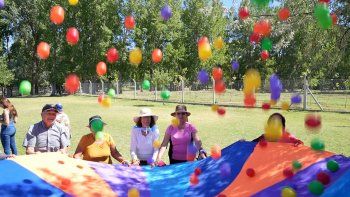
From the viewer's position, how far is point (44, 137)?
17.1 ft

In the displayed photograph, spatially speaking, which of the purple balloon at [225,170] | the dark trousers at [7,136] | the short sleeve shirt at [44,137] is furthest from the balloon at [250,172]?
the dark trousers at [7,136]

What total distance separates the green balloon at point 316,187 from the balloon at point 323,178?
0.08 m

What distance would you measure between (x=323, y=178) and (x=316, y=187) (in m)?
0.23

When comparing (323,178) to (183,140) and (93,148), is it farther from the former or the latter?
(93,148)

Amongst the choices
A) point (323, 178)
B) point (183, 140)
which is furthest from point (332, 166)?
point (183, 140)

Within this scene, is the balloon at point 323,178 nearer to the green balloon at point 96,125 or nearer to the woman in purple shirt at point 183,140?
the woman in purple shirt at point 183,140

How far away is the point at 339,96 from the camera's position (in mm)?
19469

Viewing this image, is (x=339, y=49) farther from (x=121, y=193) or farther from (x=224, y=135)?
(x=121, y=193)

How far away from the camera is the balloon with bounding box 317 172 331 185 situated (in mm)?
3789

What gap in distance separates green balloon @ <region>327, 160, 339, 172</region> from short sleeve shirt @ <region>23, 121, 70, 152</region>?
3.29m

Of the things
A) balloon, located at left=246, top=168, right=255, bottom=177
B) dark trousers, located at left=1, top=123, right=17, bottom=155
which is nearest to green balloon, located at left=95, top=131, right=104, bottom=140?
balloon, located at left=246, top=168, right=255, bottom=177

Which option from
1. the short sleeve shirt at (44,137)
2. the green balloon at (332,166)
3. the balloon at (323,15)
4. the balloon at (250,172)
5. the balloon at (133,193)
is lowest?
the balloon at (133,193)

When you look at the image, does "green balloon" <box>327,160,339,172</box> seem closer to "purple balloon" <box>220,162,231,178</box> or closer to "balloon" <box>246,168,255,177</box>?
"balloon" <box>246,168,255,177</box>

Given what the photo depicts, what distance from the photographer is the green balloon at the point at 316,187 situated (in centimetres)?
364
